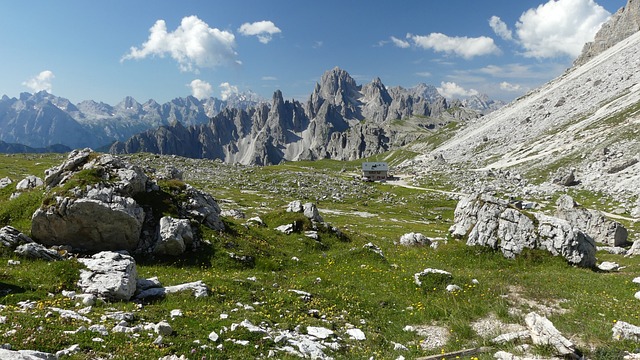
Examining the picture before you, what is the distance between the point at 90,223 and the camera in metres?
23.8

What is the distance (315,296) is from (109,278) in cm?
1032

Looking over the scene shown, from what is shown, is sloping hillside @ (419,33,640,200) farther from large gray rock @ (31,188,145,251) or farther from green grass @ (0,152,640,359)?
large gray rock @ (31,188,145,251)

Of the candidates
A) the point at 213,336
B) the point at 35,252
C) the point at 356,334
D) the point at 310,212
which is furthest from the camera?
the point at 310,212

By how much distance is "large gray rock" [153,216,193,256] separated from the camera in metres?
25.0

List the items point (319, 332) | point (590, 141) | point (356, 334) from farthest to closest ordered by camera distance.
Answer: point (590, 141) → point (356, 334) → point (319, 332)

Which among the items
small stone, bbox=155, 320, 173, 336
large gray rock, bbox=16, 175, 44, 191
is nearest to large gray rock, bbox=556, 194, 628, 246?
small stone, bbox=155, 320, 173, 336

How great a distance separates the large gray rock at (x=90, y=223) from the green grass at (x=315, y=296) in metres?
2.49

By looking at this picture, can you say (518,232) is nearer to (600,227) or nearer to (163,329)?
(600,227)

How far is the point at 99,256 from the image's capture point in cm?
1909

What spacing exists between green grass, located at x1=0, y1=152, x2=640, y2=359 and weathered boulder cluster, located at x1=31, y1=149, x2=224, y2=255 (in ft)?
4.07

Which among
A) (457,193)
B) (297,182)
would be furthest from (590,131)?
(297,182)

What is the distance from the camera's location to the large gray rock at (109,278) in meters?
15.6

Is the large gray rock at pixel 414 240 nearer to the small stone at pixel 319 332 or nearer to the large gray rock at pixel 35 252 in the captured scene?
→ the small stone at pixel 319 332

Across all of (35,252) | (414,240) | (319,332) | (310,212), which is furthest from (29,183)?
(414,240)
